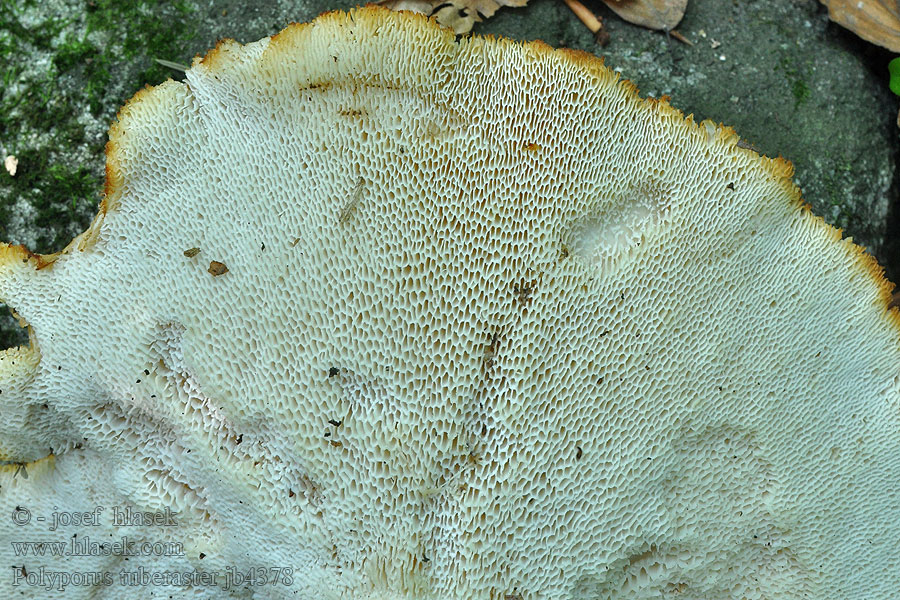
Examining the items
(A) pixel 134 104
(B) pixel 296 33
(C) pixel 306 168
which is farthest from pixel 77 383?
(B) pixel 296 33

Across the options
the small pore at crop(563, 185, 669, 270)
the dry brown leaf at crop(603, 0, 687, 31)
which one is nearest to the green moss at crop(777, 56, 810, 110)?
the dry brown leaf at crop(603, 0, 687, 31)

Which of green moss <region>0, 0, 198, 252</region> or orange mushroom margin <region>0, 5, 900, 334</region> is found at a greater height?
orange mushroom margin <region>0, 5, 900, 334</region>

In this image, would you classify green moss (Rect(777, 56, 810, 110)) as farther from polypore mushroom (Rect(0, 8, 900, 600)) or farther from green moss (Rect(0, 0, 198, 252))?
green moss (Rect(0, 0, 198, 252))

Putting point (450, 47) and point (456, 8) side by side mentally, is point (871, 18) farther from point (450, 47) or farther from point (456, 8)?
point (450, 47)

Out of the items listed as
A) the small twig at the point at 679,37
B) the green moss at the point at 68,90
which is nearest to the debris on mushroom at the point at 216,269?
Answer: the green moss at the point at 68,90

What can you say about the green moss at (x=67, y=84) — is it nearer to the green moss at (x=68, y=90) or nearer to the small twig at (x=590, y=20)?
the green moss at (x=68, y=90)

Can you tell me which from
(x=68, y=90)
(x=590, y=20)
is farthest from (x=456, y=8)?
(x=68, y=90)

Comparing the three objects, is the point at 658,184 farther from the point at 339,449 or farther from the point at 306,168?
the point at 339,449
